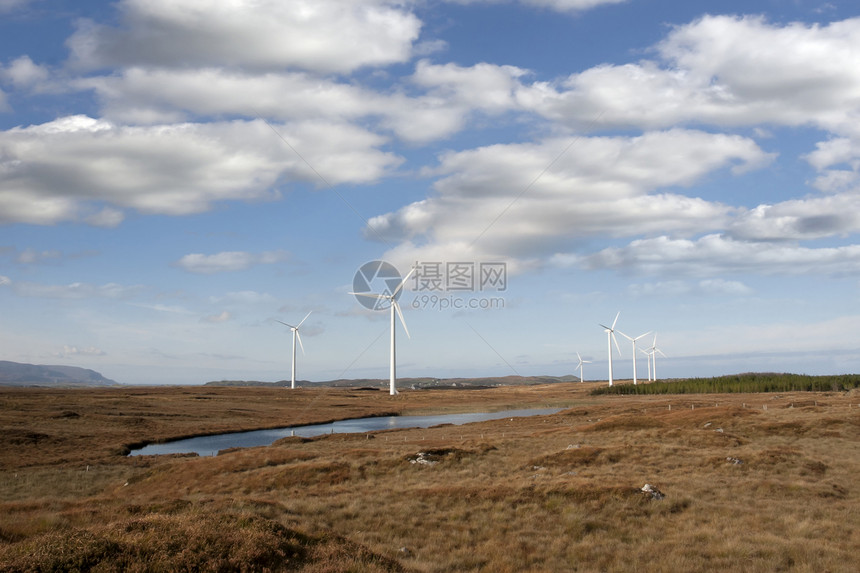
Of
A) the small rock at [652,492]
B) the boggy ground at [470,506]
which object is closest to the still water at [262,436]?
the boggy ground at [470,506]

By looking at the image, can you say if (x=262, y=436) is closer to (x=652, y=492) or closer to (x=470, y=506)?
(x=470, y=506)

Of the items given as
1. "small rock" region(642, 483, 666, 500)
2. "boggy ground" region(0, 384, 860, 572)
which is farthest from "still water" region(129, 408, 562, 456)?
"small rock" region(642, 483, 666, 500)

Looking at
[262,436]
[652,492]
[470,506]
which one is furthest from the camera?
[262,436]

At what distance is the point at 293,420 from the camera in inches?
3834

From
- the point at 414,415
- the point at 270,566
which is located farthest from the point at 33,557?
the point at 414,415

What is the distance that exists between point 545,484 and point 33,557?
2080 centimetres

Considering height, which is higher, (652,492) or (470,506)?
(652,492)

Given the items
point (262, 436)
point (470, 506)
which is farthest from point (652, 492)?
point (262, 436)

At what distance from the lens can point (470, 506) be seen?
23609 mm

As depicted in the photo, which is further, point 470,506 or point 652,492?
point 652,492

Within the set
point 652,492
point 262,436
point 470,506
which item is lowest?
point 262,436

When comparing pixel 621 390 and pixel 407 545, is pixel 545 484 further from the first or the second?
pixel 621 390

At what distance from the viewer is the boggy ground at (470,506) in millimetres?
13672

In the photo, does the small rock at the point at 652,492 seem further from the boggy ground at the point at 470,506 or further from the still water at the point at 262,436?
the still water at the point at 262,436
